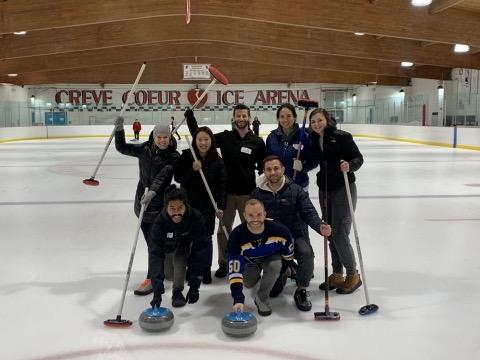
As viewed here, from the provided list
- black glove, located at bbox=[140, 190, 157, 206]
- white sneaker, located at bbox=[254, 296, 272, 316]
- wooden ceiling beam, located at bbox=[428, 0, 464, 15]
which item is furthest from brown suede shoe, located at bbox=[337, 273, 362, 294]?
wooden ceiling beam, located at bbox=[428, 0, 464, 15]

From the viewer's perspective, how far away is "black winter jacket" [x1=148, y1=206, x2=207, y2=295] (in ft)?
9.95

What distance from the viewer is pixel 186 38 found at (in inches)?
588

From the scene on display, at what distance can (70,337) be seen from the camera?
2738mm

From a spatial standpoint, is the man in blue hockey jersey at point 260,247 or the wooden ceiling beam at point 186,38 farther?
the wooden ceiling beam at point 186,38

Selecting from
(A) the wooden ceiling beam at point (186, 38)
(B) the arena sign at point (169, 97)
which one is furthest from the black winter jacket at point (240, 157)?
(B) the arena sign at point (169, 97)

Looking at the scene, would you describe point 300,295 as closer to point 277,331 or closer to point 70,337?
point 277,331

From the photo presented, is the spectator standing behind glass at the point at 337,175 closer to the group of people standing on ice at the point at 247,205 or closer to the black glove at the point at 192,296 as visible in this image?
the group of people standing on ice at the point at 247,205

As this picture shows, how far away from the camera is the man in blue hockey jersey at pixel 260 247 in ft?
9.71

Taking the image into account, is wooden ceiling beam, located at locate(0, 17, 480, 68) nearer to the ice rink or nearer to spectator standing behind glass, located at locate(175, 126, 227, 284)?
the ice rink

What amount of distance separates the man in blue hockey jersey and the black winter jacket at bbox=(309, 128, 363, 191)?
0.52 m

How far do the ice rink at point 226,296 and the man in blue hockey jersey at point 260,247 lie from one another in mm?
210

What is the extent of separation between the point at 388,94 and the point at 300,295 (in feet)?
88.1

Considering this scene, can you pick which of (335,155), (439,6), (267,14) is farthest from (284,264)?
(439,6)

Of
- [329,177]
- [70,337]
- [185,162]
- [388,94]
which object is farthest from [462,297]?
[388,94]
